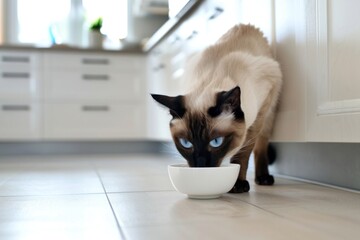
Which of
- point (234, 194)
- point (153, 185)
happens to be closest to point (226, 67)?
point (234, 194)

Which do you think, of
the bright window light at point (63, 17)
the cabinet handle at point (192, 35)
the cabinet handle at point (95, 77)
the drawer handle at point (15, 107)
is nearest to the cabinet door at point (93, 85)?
the cabinet handle at point (95, 77)

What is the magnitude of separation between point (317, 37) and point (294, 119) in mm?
329

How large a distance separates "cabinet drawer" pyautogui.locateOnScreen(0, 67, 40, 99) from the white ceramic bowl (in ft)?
9.54

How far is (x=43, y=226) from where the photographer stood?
3.18ft

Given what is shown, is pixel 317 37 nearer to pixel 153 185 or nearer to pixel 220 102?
pixel 220 102

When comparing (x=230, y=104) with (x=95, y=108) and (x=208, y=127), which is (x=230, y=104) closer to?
(x=208, y=127)

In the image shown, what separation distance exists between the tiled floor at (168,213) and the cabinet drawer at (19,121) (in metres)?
2.26

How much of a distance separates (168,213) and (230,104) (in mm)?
362

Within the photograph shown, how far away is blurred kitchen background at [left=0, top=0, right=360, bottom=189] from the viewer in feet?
4.64

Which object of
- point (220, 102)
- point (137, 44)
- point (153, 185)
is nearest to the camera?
point (220, 102)

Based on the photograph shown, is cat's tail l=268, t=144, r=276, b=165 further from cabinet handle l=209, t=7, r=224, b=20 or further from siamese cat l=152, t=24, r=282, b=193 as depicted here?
cabinet handle l=209, t=7, r=224, b=20

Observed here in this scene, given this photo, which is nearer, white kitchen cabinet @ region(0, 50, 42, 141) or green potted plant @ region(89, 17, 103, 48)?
white kitchen cabinet @ region(0, 50, 42, 141)

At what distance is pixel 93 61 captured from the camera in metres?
4.05

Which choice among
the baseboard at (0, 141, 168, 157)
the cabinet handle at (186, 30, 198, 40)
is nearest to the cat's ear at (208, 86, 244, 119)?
the cabinet handle at (186, 30, 198, 40)
